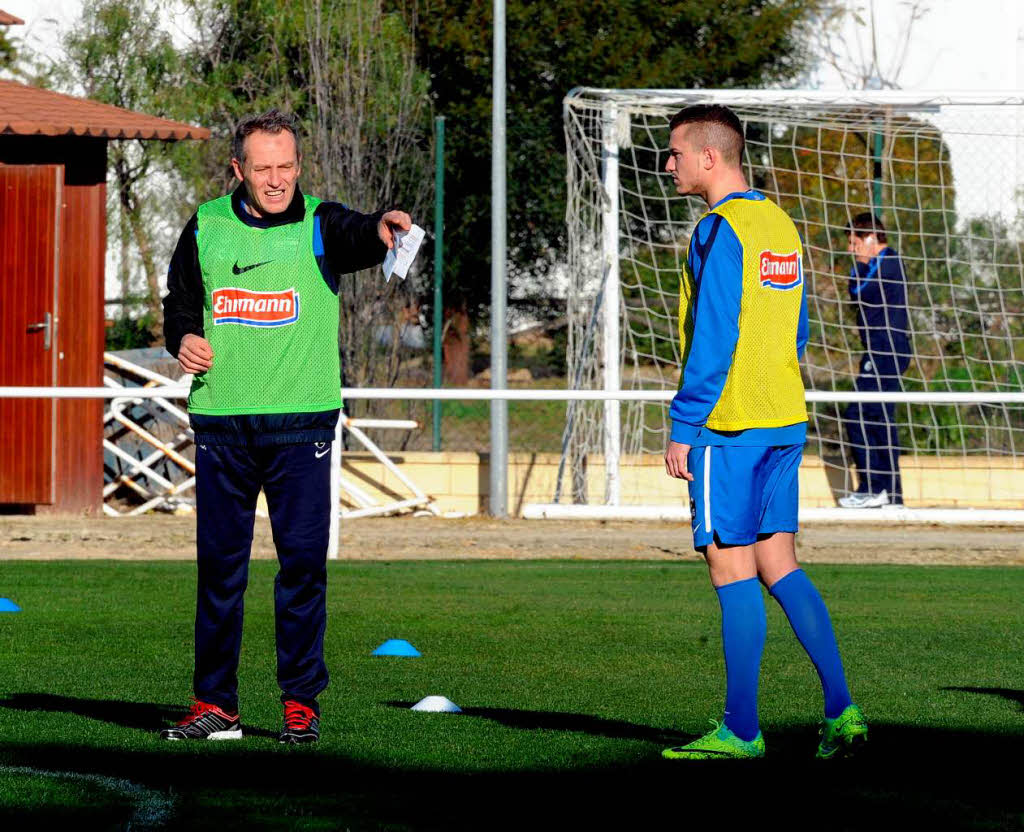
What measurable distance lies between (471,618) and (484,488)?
698 centimetres

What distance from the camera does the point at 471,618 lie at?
8570 mm

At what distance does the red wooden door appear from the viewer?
1395 cm

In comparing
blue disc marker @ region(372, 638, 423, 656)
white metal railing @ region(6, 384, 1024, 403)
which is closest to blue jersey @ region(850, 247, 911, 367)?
white metal railing @ region(6, 384, 1024, 403)

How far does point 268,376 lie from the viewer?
501 centimetres

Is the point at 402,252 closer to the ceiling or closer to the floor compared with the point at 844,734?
closer to the ceiling

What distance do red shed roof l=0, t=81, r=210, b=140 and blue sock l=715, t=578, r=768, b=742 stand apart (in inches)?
399

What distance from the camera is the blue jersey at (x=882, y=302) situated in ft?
48.6

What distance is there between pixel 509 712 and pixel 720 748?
1.13 m

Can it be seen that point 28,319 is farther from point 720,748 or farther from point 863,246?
point 720,748

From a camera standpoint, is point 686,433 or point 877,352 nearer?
point 686,433

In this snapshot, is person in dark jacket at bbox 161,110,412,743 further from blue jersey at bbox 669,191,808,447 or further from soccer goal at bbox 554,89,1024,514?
soccer goal at bbox 554,89,1024,514

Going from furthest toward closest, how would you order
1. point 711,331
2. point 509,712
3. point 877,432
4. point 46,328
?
point 877,432 < point 46,328 < point 509,712 < point 711,331

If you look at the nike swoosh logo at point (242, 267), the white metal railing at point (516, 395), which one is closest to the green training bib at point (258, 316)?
the nike swoosh logo at point (242, 267)

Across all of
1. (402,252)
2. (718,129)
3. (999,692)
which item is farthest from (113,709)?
(999,692)
